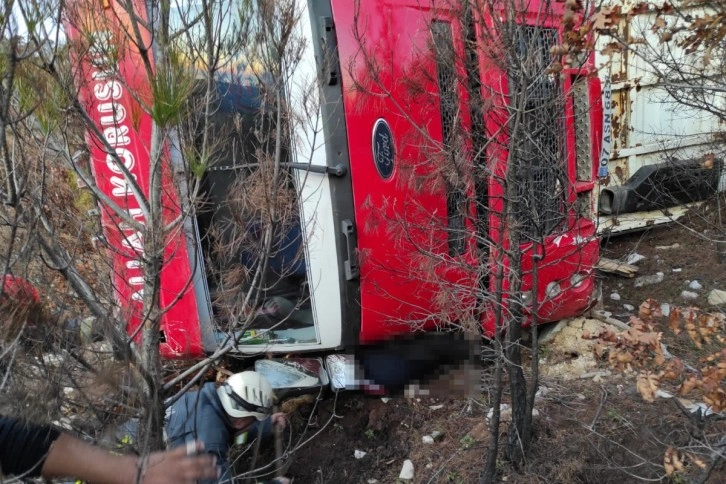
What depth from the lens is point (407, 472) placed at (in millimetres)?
3264

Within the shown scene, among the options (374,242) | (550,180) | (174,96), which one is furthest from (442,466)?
(174,96)

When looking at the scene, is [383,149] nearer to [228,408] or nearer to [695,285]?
[228,408]

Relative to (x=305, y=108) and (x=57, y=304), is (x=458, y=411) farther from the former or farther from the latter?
(x=57, y=304)

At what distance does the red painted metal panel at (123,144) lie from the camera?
1.81 m

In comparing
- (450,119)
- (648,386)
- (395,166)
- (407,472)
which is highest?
(450,119)

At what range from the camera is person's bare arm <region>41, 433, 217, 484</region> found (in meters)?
1.33

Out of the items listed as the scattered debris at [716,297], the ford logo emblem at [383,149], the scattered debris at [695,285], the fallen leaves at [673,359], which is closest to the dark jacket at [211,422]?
the ford logo emblem at [383,149]

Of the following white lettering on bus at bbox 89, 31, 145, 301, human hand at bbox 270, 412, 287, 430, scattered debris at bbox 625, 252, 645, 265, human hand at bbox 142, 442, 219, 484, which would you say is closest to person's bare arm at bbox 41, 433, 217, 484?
human hand at bbox 142, 442, 219, 484

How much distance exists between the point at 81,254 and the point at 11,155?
80cm

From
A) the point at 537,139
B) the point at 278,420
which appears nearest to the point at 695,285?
the point at 537,139

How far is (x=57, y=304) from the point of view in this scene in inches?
67.1

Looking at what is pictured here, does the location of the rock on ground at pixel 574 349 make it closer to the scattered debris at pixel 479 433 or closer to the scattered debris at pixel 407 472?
the scattered debris at pixel 479 433

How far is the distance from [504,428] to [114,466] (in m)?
2.54

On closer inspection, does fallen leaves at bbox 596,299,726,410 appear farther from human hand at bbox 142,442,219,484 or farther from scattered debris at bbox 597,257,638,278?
scattered debris at bbox 597,257,638,278
